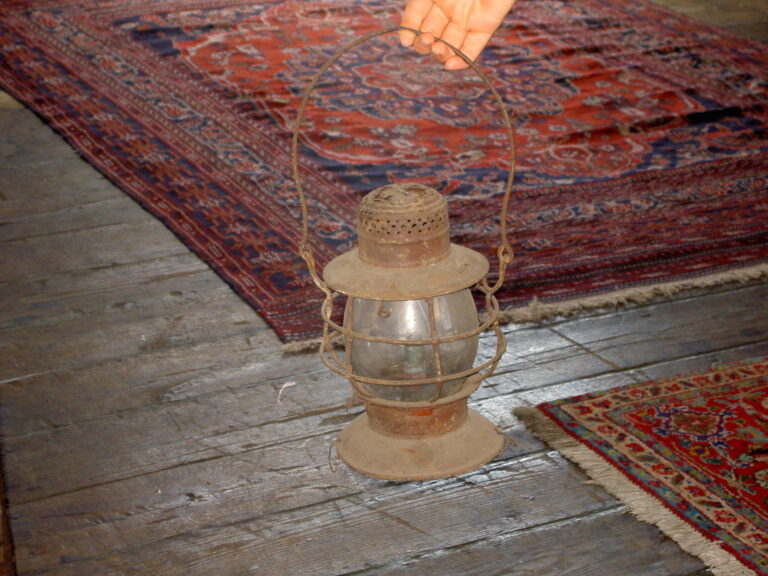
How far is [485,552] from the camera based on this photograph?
5.61 ft

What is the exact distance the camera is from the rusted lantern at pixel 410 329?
1.79 metres

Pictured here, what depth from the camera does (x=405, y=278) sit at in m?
1.79

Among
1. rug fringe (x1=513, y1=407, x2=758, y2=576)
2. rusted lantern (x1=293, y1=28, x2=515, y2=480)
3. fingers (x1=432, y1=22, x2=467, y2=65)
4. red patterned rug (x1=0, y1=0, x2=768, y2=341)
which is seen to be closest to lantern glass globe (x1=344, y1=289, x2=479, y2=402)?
rusted lantern (x1=293, y1=28, x2=515, y2=480)

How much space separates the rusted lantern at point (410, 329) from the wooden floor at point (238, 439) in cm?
6

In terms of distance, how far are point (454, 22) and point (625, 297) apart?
1014 mm

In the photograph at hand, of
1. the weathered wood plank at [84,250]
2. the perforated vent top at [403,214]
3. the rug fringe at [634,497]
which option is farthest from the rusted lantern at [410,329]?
the weathered wood plank at [84,250]

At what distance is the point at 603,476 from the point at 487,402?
14.1 inches

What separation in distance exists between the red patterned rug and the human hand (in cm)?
84

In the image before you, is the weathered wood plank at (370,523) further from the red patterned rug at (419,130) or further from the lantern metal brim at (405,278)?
the red patterned rug at (419,130)

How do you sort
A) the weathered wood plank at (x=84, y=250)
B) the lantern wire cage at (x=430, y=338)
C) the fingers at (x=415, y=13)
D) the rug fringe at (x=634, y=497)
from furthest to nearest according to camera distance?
the weathered wood plank at (x=84, y=250)
the fingers at (x=415, y=13)
the lantern wire cage at (x=430, y=338)
the rug fringe at (x=634, y=497)

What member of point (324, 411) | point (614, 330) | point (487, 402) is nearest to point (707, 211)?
point (614, 330)

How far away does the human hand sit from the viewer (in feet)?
6.05

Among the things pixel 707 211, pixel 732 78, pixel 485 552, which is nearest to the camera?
pixel 485 552

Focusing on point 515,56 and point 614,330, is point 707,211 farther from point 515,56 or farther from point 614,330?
point 515,56
